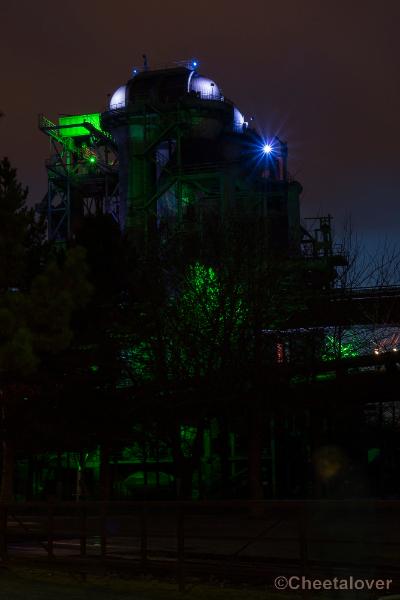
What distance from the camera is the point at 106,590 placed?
13.1 metres

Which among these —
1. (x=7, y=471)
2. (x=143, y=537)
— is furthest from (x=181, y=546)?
(x=7, y=471)

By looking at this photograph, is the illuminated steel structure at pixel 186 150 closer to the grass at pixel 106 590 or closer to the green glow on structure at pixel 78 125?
the green glow on structure at pixel 78 125

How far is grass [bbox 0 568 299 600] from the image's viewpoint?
40.0ft

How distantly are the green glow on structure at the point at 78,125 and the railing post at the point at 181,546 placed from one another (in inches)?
2364

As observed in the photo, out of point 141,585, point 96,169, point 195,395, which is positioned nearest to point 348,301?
point 195,395

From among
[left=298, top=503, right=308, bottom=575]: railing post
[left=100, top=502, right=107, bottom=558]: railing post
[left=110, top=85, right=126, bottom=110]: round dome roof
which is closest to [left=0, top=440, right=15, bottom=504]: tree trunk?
[left=100, top=502, right=107, bottom=558]: railing post

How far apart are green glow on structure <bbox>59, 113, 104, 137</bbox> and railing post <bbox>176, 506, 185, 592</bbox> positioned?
6005cm

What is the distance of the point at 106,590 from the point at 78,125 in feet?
200

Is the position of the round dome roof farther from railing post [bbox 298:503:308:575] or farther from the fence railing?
railing post [bbox 298:503:308:575]

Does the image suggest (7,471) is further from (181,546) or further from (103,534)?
(181,546)

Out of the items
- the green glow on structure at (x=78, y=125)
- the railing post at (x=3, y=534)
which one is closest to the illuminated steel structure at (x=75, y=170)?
the green glow on structure at (x=78, y=125)

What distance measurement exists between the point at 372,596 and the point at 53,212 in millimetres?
64415

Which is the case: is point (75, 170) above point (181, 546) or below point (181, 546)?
above

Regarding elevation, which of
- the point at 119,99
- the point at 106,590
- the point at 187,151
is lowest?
the point at 106,590
